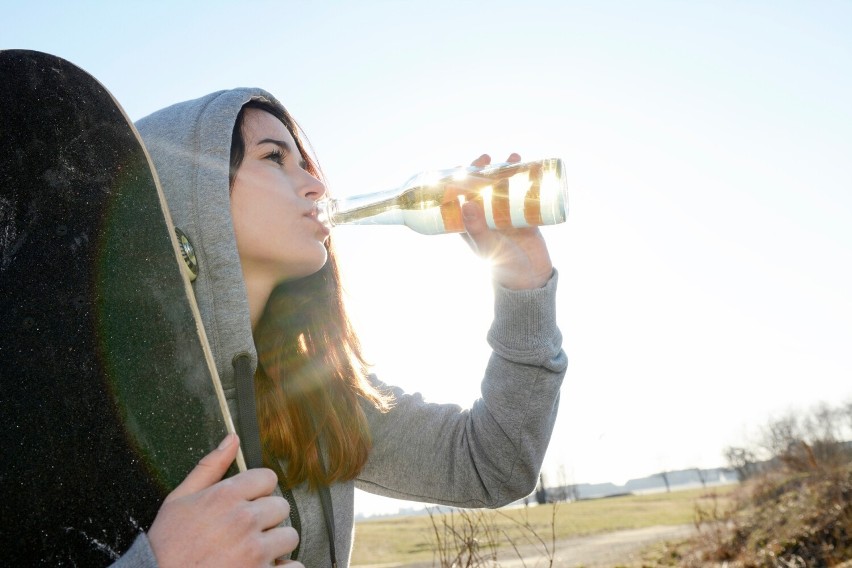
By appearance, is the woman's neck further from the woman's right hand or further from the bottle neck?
the woman's right hand

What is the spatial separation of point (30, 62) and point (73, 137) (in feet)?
0.89

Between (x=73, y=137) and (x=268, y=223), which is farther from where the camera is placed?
(x=268, y=223)

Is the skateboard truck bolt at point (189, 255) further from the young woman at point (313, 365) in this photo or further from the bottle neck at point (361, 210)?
the bottle neck at point (361, 210)

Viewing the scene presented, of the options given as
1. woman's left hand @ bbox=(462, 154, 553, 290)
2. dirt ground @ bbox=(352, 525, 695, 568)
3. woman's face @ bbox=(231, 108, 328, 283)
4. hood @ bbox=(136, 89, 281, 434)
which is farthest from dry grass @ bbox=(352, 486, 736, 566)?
hood @ bbox=(136, 89, 281, 434)

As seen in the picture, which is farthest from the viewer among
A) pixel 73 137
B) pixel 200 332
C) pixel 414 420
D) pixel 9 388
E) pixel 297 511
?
pixel 414 420

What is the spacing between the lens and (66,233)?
132 centimetres

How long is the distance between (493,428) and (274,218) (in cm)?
89

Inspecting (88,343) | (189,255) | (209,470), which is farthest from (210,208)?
(209,470)

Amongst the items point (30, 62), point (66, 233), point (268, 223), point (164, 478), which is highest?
point (30, 62)

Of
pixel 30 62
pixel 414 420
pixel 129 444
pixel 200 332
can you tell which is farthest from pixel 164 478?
pixel 30 62

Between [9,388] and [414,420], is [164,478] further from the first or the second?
[414,420]

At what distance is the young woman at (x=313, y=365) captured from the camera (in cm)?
168

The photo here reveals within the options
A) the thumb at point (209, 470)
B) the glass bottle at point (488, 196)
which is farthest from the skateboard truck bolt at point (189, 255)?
the thumb at point (209, 470)

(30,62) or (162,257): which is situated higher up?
(30,62)
